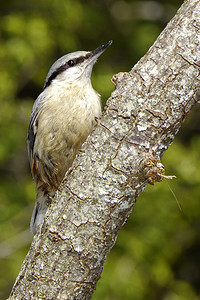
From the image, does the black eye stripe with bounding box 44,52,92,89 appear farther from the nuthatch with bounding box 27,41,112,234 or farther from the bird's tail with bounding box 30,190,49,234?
the bird's tail with bounding box 30,190,49,234

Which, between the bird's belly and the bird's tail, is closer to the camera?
the bird's belly

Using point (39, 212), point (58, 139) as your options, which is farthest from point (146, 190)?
point (58, 139)

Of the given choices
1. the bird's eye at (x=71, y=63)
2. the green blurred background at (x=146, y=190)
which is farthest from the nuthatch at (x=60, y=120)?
the green blurred background at (x=146, y=190)

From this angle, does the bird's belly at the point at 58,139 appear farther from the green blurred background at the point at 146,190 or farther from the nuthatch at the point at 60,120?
the green blurred background at the point at 146,190

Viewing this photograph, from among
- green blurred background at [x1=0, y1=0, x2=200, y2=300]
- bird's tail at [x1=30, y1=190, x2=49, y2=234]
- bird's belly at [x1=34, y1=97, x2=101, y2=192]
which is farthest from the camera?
green blurred background at [x1=0, y1=0, x2=200, y2=300]

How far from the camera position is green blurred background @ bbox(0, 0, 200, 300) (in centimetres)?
457

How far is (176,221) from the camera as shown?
475cm

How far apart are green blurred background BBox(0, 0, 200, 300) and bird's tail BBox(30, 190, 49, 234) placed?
1.28m

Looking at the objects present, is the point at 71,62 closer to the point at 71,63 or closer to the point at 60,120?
the point at 71,63

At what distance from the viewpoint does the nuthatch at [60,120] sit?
3.07m

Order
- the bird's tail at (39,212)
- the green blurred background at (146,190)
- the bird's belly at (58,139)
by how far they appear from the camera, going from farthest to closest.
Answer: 1. the green blurred background at (146,190)
2. the bird's tail at (39,212)
3. the bird's belly at (58,139)

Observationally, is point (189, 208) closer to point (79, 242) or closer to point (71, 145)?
point (71, 145)

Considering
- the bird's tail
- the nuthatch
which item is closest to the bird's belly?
the nuthatch

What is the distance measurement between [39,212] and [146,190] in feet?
5.00
